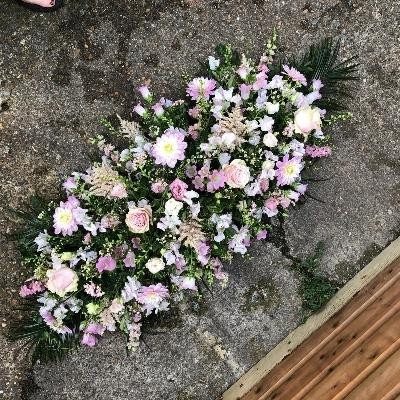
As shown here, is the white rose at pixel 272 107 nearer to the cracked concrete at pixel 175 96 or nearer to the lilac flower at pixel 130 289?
the cracked concrete at pixel 175 96

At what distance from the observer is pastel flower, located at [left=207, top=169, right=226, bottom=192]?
221 cm

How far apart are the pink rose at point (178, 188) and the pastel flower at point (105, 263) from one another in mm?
376

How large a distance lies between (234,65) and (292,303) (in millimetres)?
1146

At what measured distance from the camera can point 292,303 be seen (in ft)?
8.70

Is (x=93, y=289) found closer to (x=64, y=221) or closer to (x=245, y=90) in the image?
(x=64, y=221)

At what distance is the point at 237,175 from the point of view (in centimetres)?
214

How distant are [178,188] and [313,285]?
2.91ft

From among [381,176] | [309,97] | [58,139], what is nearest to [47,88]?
[58,139]

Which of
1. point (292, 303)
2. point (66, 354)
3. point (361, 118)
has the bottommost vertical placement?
point (66, 354)

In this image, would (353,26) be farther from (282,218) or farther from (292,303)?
(292,303)

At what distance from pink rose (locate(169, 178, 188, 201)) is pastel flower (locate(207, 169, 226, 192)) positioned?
4.3 inches

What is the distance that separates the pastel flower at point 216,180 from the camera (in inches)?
86.9

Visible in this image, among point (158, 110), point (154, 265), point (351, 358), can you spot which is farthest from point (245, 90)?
point (351, 358)

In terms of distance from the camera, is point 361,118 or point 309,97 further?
point 361,118
